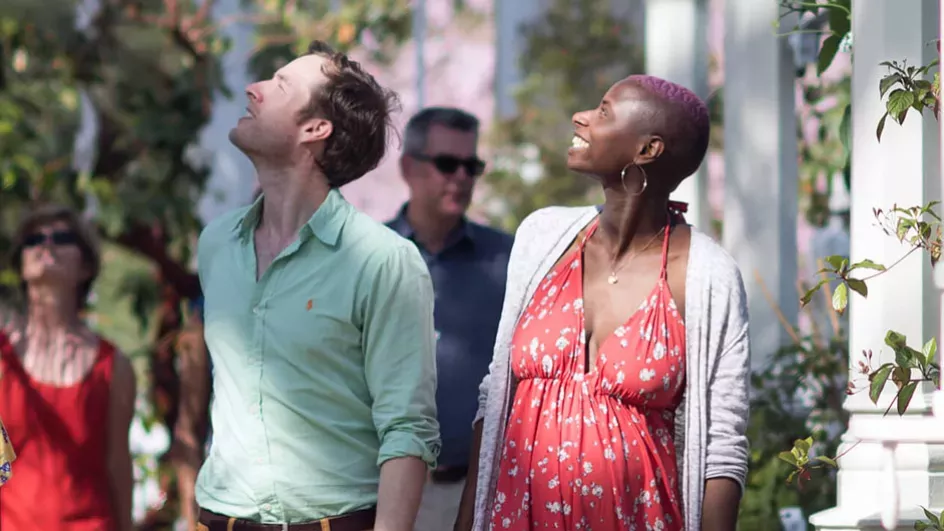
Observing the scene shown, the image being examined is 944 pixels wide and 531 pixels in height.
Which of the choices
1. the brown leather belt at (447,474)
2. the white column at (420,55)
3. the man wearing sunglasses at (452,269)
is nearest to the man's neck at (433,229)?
the man wearing sunglasses at (452,269)

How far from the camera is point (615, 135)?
12.0 feet

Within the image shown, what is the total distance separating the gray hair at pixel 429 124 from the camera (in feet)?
17.9

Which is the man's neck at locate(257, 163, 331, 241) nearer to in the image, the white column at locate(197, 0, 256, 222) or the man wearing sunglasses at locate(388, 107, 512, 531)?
the man wearing sunglasses at locate(388, 107, 512, 531)

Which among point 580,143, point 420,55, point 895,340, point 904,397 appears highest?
point 420,55

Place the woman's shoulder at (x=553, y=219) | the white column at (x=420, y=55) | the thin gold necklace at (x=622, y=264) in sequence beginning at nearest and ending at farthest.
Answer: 1. the thin gold necklace at (x=622, y=264)
2. the woman's shoulder at (x=553, y=219)
3. the white column at (x=420, y=55)

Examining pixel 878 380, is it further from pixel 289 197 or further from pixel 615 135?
pixel 289 197

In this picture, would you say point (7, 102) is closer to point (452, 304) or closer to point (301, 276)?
point (452, 304)

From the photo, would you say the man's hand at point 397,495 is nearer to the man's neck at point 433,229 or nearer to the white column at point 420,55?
the man's neck at point 433,229

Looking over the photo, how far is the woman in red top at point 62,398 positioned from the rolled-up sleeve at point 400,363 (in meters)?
2.19

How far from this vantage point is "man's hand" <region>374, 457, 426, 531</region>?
3.35 meters

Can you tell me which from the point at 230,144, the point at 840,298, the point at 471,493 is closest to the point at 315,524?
the point at 471,493

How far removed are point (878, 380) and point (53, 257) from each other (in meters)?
3.22

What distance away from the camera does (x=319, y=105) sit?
11.9 feet

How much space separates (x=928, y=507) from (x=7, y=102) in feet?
17.2
